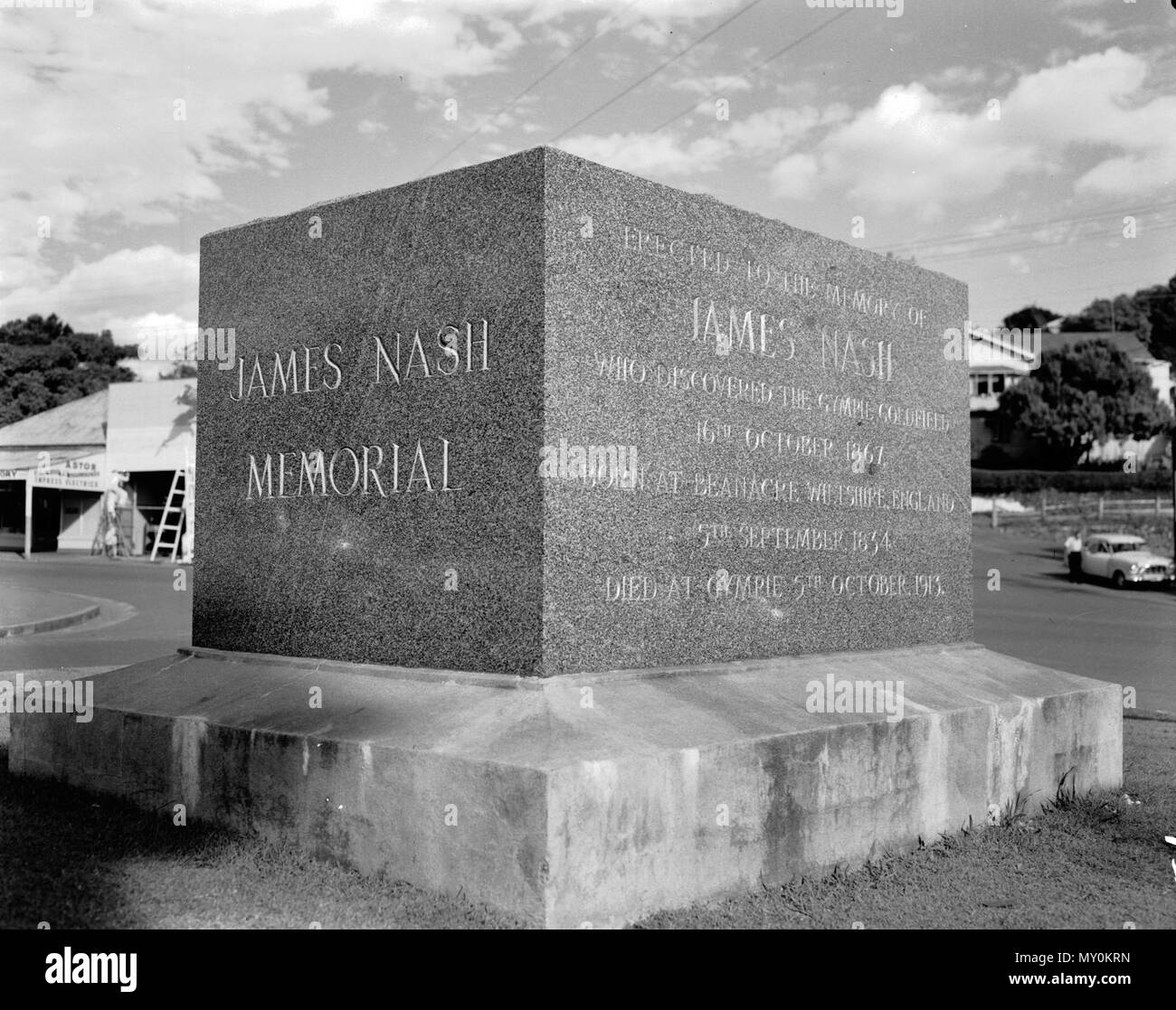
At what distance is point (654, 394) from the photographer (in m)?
4.96

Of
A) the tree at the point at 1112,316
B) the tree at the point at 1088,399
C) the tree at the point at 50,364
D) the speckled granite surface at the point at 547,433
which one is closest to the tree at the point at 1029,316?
the tree at the point at 1112,316

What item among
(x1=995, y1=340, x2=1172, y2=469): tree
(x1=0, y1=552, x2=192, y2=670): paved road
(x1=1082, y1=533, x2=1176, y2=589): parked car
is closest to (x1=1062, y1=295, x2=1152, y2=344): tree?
(x1=995, y1=340, x2=1172, y2=469): tree

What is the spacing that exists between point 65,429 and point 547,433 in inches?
1660

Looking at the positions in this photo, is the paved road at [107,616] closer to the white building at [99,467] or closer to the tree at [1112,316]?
the white building at [99,467]

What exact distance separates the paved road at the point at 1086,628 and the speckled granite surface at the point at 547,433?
550cm

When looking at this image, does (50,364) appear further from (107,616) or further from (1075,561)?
(1075,561)

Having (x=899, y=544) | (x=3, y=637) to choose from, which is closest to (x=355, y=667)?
(x=899, y=544)

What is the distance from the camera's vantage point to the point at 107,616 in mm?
17812

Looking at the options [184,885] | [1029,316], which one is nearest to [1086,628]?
[184,885]

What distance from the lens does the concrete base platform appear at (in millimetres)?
3785

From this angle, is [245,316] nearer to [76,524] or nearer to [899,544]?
[899,544]

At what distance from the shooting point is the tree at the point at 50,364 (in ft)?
188

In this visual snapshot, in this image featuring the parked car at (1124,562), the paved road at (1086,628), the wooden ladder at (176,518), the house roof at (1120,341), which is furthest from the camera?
the house roof at (1120,341)

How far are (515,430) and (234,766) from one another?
1.62 m
